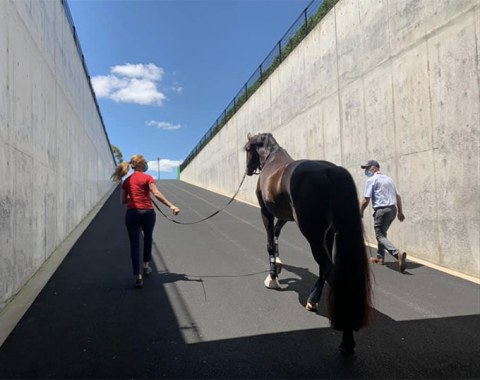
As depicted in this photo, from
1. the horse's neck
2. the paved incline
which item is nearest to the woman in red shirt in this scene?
the paved incline

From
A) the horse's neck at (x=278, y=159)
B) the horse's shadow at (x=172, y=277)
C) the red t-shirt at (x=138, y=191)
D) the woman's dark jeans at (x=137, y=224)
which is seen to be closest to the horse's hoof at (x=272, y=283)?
the horse's shadow at (x=172, y=277)

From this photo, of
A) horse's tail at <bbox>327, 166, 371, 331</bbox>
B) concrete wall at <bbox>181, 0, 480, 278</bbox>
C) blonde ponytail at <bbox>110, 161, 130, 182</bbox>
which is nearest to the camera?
horse's tail at <bbox>327, 166, 371, 331</bbox>

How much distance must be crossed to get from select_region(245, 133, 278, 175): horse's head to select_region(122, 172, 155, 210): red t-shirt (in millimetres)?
1666

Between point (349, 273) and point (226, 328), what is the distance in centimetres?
142

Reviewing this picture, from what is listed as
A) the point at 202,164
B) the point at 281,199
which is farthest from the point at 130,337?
the point at 202,164

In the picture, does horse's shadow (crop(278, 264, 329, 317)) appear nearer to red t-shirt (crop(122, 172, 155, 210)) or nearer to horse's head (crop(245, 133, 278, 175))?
horse's head (crop(245, 133, 278, 175))

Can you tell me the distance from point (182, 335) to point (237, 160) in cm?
2096

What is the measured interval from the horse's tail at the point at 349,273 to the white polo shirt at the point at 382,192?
3.38 meters

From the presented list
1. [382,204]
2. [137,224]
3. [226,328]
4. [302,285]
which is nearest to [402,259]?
[382,204]

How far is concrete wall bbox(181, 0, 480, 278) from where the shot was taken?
6.24m

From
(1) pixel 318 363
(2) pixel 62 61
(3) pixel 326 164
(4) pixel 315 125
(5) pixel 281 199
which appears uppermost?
(2) pixel 62 61

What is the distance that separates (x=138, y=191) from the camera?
5.79 metres

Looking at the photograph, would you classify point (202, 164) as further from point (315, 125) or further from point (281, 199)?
point (281, 199)

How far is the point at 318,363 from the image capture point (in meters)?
3.28
